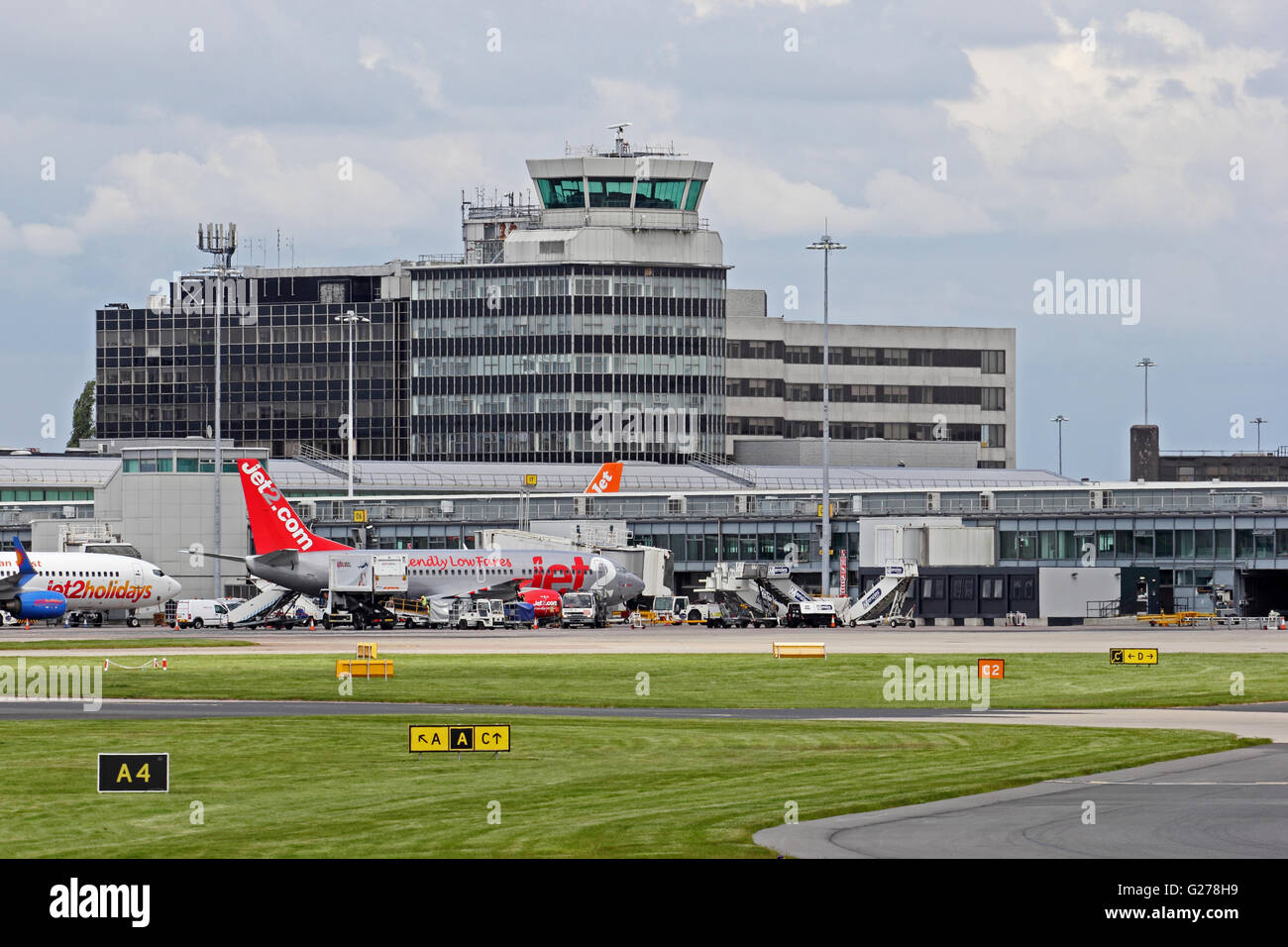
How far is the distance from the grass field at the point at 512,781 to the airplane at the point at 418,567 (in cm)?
6880

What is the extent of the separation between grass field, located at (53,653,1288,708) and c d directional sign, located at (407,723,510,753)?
15010 millimetres

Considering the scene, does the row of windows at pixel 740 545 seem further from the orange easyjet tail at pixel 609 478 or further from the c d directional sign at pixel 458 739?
the c d directional sign at pixel 458 739

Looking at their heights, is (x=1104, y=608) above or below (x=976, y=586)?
below

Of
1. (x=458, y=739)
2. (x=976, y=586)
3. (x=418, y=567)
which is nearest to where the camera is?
(x=458, y=739)

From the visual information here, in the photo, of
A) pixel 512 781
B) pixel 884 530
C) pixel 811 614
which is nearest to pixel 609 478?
pixel 884 530

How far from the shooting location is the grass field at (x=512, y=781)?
26.2 m

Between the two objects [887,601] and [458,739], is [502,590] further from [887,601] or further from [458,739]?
Answer: [458,739]

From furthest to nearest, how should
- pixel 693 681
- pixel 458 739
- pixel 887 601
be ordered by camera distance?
pixel 887 601
pixel 693 681
pixel 458 739

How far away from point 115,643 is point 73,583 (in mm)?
31183

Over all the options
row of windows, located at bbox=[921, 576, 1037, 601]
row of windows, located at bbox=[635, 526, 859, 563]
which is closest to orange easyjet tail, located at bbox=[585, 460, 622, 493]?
row of windows, located at bbox=[635, 526, 859, 563]

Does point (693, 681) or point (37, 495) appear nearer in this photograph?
point (693, 681)

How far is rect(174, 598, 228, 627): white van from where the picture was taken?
387 ft

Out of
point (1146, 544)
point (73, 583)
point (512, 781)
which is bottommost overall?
point (512, 781)

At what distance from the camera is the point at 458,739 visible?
37.2 m
